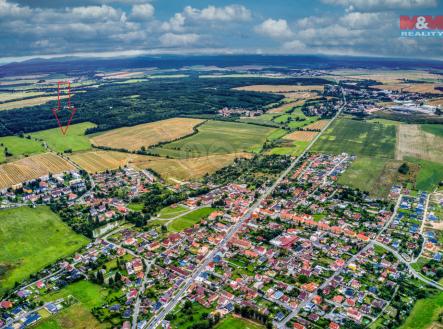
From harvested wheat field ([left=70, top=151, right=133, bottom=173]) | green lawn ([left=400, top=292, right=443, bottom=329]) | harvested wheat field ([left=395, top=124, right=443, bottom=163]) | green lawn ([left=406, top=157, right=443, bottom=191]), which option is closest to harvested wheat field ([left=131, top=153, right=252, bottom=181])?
harvested wheat field ([left=70, top=151, right=133, bottom=173])

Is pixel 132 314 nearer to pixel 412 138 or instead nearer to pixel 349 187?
pixel 349 187

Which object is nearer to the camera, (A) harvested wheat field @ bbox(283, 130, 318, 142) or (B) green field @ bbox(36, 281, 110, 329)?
(B) green field @ bbox(36, 281, 110, 329)

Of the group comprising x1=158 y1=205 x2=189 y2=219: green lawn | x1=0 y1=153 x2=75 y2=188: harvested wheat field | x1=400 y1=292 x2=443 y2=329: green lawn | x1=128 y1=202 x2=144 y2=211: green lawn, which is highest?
x1=0 y1=153 x2=75 y2=188: harvested wheat field

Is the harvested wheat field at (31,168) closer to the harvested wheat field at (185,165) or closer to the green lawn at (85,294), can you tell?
the harvested wheat field at (185,165)

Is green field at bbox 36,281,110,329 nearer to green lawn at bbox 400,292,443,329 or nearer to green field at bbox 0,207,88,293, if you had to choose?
green field at bbox 0,207,88,293

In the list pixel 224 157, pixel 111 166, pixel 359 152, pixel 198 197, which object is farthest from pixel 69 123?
pixel 359 152

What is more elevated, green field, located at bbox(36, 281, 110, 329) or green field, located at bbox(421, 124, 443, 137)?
green field, located at bbox(421, 124, 443, 137)
